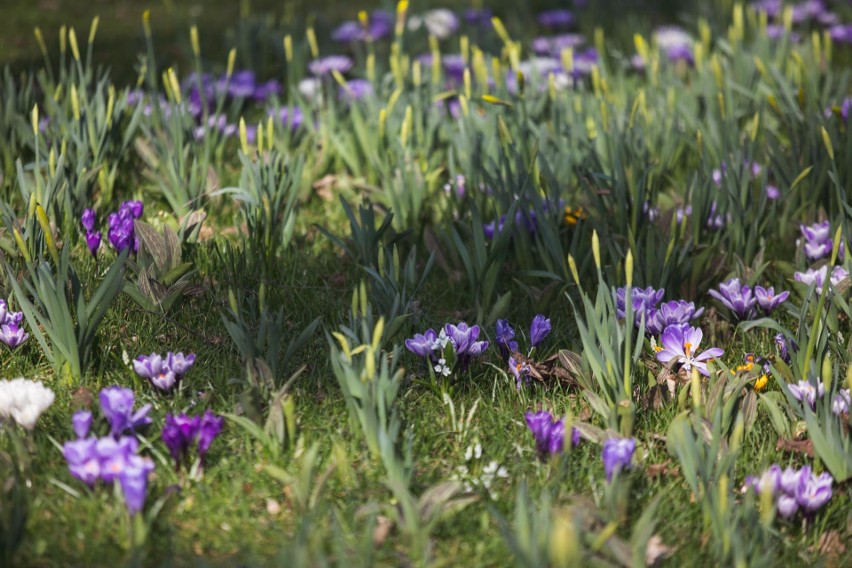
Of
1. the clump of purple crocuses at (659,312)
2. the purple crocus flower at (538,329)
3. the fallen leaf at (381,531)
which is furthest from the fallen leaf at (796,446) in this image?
the fallen leaf at (381,531)

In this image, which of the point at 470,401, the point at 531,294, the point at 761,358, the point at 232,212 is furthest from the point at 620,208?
the point at 232,212

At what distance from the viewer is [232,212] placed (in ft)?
11.2

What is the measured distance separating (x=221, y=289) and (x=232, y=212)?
0.74m

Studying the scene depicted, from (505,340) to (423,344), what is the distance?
24cm

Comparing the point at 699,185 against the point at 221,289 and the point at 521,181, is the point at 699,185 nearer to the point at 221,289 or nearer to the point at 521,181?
the point at 521,181

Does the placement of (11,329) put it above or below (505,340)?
above

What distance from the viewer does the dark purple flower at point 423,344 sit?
2.35 metres

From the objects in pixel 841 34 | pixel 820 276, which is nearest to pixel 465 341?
pixel 820 276

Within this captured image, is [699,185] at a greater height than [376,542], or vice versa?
[699,185]

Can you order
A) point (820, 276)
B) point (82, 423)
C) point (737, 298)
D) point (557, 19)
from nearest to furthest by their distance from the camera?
point (82, 423) < point (737, 298) < point (820, 276) < point (557, 19)

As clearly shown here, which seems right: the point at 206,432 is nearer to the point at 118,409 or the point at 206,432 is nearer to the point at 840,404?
the point at 118,409

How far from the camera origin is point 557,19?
5.75 m

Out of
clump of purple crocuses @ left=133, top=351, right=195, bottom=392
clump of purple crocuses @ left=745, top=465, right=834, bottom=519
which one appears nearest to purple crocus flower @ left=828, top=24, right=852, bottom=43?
clump of purple crocuses @ left=745, top=465, right=834, bottom=519

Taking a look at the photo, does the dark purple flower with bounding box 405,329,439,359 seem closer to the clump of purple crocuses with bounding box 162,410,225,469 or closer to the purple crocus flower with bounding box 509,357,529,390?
the purple crocus flower with bounding box 509,357,529,390
